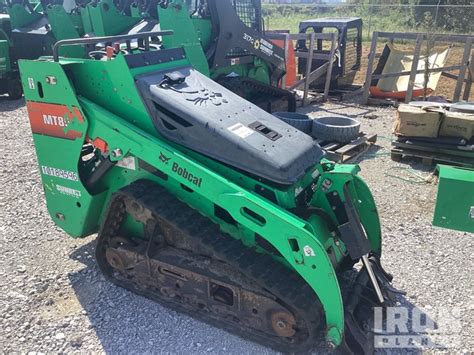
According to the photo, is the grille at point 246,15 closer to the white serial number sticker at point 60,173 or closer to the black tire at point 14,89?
the white serial number sticker at point 60,173

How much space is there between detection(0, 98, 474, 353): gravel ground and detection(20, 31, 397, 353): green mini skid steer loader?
168 millimetres

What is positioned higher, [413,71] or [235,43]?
[235,43]

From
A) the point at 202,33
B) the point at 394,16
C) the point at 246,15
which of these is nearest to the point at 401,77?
the point at 246,15

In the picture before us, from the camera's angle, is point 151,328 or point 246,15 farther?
point 246,15

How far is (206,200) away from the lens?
3.21 m

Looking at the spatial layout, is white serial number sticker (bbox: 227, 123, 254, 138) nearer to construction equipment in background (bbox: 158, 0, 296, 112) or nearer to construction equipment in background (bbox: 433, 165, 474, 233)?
construction equipment in background (bbox: 433, 165, 474, 233)

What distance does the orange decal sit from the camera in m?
3.42

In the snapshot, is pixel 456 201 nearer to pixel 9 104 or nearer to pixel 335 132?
pixel 335 132

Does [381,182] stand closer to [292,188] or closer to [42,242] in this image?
[292,188]

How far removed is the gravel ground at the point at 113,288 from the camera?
125 inches

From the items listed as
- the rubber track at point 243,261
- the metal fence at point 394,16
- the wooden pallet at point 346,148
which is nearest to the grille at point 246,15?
the wooden pallet at point 346,148

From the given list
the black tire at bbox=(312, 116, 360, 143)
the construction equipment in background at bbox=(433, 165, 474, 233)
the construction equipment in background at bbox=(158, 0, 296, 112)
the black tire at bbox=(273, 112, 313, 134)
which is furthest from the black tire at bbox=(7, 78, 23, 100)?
the construction equipment in background at bbox=(433, 165, 474, 233)

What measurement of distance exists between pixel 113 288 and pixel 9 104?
27.1ft

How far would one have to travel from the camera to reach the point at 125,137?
320cm
